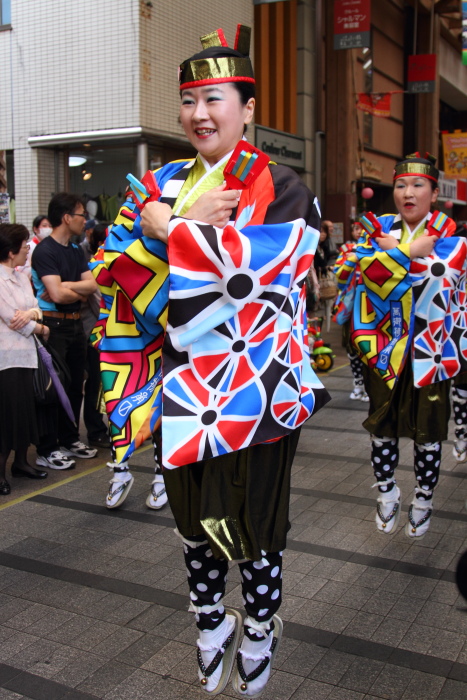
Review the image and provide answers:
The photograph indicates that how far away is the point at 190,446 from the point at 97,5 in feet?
26.4

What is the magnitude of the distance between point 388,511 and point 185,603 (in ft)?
4.00

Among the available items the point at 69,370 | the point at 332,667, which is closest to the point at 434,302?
the point at 332,667

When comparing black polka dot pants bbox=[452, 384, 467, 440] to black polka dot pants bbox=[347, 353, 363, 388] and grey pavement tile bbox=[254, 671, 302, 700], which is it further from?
grey pavement tile bbox=[254, 671, 302, 700]

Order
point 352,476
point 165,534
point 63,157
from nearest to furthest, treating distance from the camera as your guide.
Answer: point 165,534, point 352,476, point 63,157

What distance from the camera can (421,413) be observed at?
3.66 m

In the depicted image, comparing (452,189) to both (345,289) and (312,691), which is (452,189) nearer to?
(345,289)

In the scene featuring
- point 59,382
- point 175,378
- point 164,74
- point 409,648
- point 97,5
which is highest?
point 97,5

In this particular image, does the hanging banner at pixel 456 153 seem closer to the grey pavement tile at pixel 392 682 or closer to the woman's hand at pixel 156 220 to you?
the grey pavement tile at pixel 392 682

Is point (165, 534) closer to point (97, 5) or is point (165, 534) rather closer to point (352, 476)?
point (352, 476)

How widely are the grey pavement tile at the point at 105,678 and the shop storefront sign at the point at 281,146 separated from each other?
1046cm

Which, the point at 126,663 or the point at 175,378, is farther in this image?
the point at 126,663

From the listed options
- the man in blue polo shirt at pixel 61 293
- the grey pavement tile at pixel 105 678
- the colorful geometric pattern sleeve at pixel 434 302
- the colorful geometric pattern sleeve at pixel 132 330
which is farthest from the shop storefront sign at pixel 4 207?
the grey pavement tile at pixel 105 678

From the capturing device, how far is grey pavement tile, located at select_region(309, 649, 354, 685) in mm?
2617

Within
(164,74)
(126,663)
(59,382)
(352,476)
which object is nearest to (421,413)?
(352,476)
